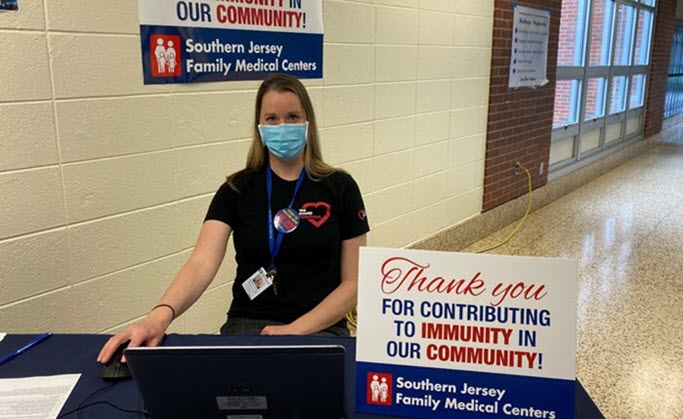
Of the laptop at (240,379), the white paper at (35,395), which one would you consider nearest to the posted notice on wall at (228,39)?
the white paper at (35,395)

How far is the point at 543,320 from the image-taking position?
101 centimetres

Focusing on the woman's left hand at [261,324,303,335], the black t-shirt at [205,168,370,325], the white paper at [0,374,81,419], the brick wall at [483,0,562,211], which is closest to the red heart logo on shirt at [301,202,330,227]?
the black t-shirt at [205,168,370,325]

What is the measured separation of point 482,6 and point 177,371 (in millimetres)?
3718

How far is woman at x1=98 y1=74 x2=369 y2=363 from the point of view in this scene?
1.69 meters

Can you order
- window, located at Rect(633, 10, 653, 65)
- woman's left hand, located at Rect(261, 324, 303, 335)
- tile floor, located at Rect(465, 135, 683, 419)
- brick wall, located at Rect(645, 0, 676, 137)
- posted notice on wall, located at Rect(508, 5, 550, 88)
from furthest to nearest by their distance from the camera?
brick wall, located at Rect(645, 0, 676, 137)
window, located at Rect(633, 10, 653, 65)
posted notice on wall, located at Rect(508, 5, 550, 88)
tile floor, located at Rect(465, 135, 683, 419)
woman's left hand, located at Rect(261, 324, 303, 335)

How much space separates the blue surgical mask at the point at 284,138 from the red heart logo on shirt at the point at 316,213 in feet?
0.55

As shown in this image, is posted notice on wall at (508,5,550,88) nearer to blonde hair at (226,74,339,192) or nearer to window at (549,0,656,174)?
window at (549,0,656,174)

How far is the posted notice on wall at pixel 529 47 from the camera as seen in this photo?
443cm

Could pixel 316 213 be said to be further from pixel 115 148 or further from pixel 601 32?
pixel 601 32

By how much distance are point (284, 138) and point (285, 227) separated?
0.89 feet

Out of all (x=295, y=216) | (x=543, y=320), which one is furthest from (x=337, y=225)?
(x=543, y=320)

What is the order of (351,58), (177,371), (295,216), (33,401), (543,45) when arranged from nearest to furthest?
(177,371) < (33,401) < (295,216) < (351,58) < (543,45)

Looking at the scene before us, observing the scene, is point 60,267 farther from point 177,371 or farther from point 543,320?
point 543,320

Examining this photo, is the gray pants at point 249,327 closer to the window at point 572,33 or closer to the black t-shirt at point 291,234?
the black t-shirt at point 291,234
